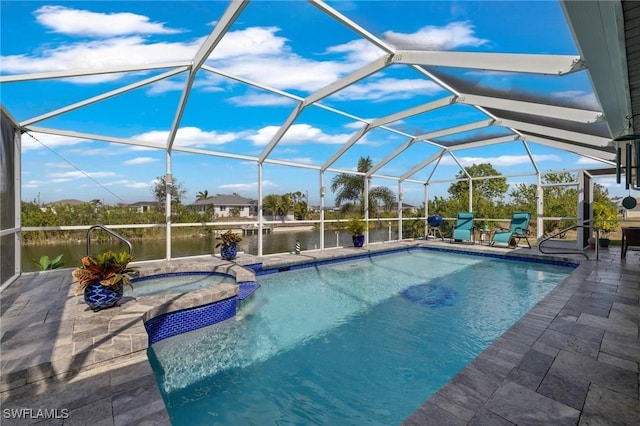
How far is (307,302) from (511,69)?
4.65 meters

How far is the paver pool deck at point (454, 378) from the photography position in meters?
1.90

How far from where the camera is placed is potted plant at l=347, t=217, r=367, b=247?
1006 centimetres

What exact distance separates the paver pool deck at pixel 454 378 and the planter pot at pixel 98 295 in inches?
3.5

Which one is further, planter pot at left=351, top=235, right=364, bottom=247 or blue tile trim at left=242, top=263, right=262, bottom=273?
planter pot at left=351, top=235, right=364, bottom=247

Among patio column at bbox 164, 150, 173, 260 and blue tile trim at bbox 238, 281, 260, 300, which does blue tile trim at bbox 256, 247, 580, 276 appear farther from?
patio column at bbox 164, 150, 173, 260

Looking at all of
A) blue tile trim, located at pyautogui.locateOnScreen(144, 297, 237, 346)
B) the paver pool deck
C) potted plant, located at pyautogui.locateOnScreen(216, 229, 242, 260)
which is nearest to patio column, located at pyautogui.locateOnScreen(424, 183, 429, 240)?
potted plant, located at pyautogui.locateOnScreen(216, 229, 242, 260)

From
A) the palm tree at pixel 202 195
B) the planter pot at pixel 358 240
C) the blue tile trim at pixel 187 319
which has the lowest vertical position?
the blue tile trim at pixel 187 319

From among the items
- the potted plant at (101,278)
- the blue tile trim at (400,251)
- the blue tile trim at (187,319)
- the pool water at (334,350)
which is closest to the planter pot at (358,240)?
the blue tile trim at (400,251)

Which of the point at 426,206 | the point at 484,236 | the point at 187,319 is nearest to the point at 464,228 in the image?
the point at 484,236

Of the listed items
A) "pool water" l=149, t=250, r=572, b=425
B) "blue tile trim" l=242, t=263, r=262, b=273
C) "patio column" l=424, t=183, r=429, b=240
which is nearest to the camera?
"pool water" l=149, t=250, r=572, b=425

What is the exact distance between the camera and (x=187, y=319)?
412 centimetres

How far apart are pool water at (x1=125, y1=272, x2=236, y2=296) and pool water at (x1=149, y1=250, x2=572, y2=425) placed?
0.93 metres

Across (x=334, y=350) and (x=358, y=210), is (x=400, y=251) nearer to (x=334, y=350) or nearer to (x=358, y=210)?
(x=358, y=210)

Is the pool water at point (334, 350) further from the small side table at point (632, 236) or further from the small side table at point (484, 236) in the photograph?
the small side table at point (484, 236)
